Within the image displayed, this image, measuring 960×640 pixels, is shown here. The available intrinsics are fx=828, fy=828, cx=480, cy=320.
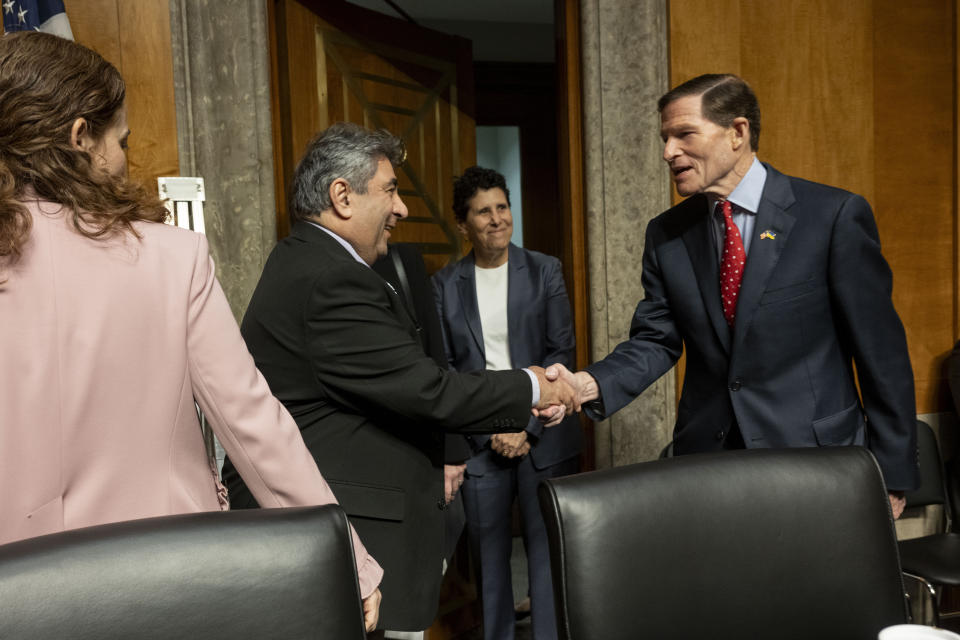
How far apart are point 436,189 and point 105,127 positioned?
7.99 feet

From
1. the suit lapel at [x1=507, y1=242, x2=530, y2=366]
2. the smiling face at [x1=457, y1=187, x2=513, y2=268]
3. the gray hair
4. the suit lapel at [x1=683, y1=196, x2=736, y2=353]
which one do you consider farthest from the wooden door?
the suit lapel at [x1=683, y1=196, x2=736, y2=353]

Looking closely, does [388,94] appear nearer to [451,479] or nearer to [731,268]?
[451,479]

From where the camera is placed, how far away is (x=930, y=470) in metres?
3.44

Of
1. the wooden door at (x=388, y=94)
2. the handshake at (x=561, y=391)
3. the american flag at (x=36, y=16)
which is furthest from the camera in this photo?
the wooden door at (x=388, y=94)

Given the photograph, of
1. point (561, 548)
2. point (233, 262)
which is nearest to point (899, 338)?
point (561, 548)

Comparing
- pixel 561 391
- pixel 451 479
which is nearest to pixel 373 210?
pixel 561 391

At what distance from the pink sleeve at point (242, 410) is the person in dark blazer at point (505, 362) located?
1.57 m

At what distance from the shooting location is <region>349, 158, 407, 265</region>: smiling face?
2.14m

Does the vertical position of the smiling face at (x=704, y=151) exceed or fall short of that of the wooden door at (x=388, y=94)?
it falls short

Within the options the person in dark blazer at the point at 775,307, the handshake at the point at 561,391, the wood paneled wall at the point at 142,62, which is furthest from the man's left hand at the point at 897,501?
the wood paneled wall at the point at 142,62

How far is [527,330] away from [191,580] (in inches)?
90.9

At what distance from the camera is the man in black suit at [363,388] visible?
6.28 feet

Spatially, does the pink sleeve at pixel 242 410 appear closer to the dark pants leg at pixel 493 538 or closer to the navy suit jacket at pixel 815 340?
the navy suit jacket at pixel 815 340

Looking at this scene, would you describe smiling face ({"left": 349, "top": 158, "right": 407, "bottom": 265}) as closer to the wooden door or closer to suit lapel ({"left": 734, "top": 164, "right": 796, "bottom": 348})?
suit lapel ({"left": 734, "top": 164, "right": 796, "bottom": 348})
